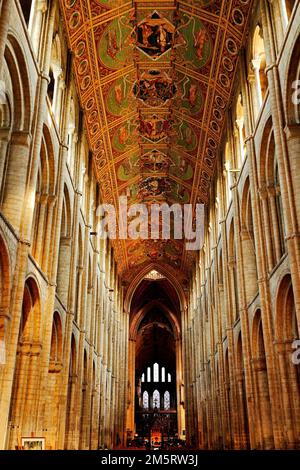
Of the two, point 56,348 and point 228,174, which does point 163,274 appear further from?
point 56,348

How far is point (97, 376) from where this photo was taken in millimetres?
26250

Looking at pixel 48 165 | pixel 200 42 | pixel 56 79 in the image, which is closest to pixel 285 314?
pixel 48 165

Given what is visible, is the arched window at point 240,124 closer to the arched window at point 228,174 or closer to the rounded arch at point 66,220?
the arched window at point 228,174

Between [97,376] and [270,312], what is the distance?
1390 centimetres

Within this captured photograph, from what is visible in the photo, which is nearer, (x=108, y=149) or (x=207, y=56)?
(x=207, y=56)

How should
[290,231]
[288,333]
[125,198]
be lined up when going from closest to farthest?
[290,231]
[288,333]
[125,198]

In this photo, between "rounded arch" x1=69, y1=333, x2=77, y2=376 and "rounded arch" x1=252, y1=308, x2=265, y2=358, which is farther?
"rounded arch" x1=69, y1=333, x2=77, y2=376

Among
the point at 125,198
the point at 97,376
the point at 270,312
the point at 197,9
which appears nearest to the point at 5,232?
the point at 270,312

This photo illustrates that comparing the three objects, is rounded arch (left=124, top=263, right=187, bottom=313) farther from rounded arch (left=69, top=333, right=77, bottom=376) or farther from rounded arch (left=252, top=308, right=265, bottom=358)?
rounded arch (left=252, top=308, right=265, bottom=358)

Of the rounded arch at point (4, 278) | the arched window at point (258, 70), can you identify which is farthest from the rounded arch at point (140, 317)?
the rounded arch at point (4, 278)

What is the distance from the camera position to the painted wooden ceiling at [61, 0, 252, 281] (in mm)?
18984

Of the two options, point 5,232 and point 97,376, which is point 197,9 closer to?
point 5,232

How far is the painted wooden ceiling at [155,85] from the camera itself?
1898 cm

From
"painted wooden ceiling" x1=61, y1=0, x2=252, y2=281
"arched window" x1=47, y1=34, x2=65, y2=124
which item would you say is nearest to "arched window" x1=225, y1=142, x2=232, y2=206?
"painted wooden ceiling" x1=61, y1=0, x2=252, y2=281
